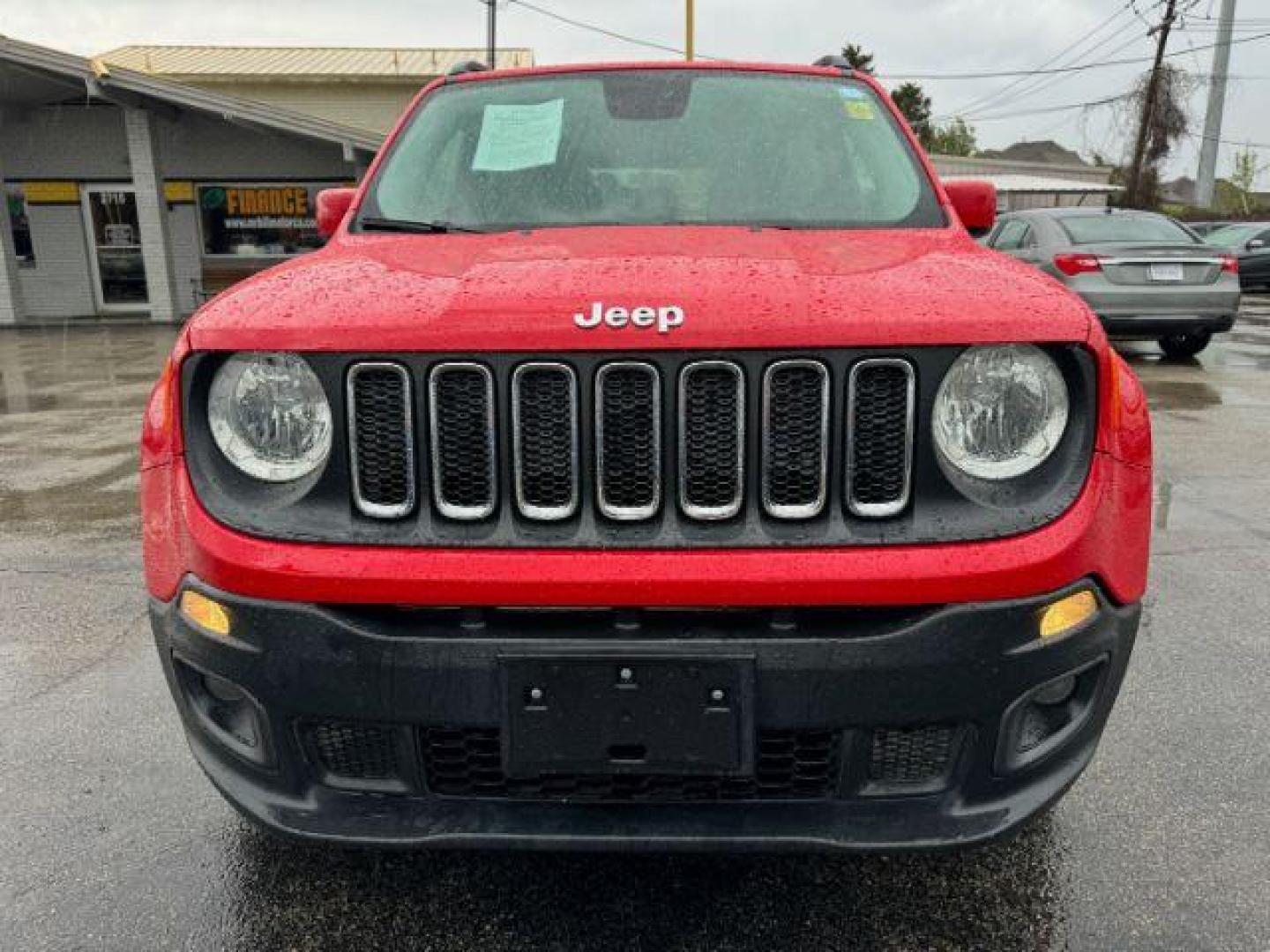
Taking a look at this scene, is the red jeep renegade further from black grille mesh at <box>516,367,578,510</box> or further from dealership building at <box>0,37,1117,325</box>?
dealership building at <box>0,37,1117,325</box>

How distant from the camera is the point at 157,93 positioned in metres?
15.8

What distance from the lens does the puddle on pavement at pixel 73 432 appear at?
5.46m

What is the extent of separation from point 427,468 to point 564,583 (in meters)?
0.32

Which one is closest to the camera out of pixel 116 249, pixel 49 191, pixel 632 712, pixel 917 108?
pixel 632 712

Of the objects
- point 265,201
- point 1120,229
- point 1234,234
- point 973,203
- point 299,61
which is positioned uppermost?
point 299,61

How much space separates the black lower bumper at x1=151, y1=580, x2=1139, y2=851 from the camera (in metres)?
Answer: 1.66

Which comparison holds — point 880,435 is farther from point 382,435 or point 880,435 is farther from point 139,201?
point 139,201

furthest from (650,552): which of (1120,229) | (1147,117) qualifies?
(1147,117)

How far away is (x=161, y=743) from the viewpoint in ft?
9.48

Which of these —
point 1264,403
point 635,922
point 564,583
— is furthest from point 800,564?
point 1264,403

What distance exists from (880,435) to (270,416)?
108cm

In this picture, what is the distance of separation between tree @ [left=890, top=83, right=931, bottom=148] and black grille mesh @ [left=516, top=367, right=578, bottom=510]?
75062mm

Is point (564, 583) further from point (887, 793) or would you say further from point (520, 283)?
point (887, 793)

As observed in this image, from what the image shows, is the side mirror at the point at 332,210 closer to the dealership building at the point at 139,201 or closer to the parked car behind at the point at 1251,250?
the dealership building at the point at 139,201
